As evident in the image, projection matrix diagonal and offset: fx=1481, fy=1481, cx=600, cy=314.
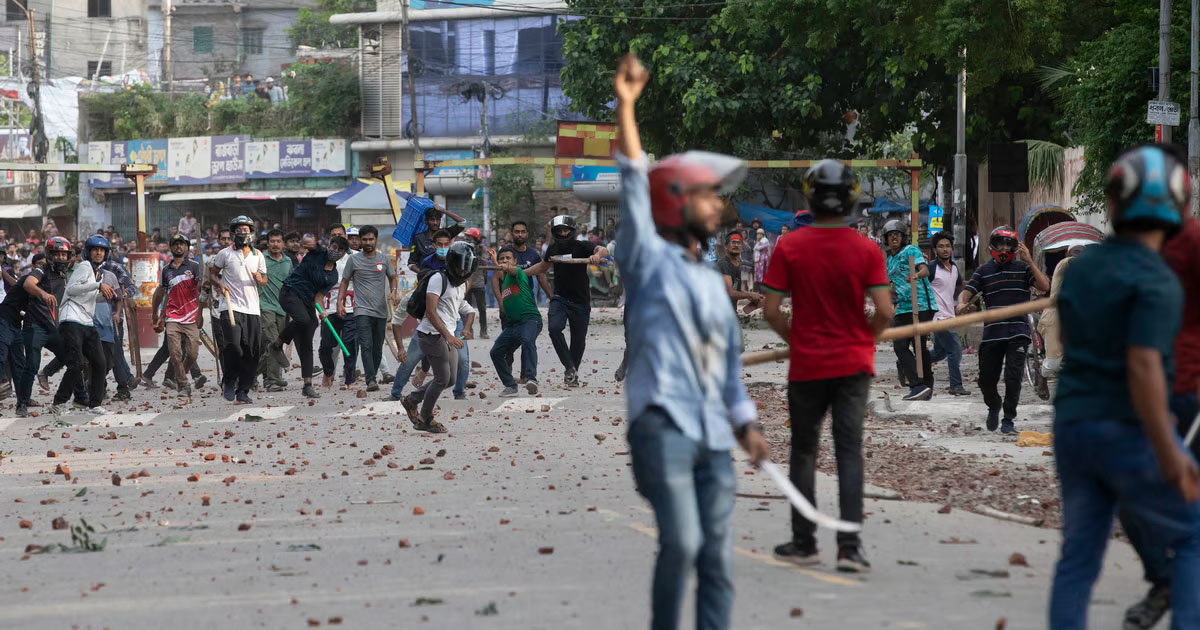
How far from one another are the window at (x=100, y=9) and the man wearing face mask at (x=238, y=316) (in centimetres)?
5484

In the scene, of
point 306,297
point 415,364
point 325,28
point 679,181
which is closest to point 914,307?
point 415,364

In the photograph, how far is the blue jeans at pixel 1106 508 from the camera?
4109mm

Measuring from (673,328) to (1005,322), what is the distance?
7.38 metres

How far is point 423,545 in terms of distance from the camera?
694cm

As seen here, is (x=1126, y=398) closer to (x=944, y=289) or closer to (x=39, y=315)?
(x=944, y=289)

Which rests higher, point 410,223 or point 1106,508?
point 410,223

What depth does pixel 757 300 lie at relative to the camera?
1238 cm

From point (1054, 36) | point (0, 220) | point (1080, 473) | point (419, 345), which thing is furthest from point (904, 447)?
point (0, 220)

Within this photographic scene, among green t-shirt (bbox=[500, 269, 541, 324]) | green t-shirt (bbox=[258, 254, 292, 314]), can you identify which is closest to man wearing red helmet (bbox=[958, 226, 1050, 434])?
green t-shirt (bbox=[500, 269, 541, 324])

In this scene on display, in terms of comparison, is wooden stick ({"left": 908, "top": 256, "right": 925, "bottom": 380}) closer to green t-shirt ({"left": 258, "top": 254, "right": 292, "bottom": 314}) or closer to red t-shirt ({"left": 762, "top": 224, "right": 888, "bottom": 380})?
green t-shirt ({"left": 258, "top": 254, "right": 292, "bottom": 314})

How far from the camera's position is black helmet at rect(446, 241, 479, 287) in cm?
1239

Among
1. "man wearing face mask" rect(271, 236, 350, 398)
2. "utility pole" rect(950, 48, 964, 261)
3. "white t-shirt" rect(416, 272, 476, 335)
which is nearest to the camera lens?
"white t-shirt" rect(416, 272, 476, 335)

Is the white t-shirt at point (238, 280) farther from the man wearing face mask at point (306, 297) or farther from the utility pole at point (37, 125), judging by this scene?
the utility pole at point (37, 125)

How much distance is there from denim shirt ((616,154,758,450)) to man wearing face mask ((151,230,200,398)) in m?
12.4
